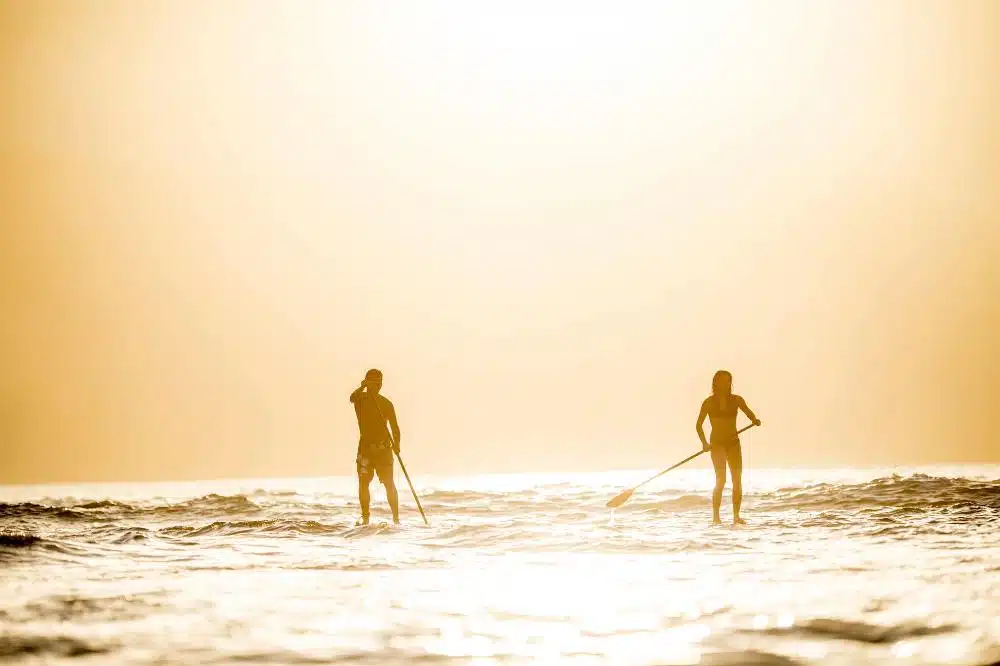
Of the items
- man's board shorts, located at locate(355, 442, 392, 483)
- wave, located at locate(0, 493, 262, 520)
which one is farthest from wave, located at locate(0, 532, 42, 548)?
wave, located at locate(0, 493, 262, 520)

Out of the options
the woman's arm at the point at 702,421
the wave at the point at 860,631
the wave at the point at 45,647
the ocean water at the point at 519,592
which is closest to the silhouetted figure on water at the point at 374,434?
the ocean water at the point at 519,592

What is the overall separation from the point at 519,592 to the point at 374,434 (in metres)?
9.17

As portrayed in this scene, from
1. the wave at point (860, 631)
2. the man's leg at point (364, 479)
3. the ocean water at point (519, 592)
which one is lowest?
the wave at point (860, 631)

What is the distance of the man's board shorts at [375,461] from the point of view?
17.5 m

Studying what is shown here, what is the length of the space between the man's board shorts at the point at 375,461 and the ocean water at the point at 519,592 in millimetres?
913

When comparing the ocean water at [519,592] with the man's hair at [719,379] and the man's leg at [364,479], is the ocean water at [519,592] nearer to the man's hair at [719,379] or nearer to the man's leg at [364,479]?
the man's leg at [364,479]

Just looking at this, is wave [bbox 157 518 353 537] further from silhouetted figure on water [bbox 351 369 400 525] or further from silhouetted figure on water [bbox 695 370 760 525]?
silhouetted figure on water [bbox 695 370 760 525]

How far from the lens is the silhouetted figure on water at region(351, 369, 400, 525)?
57.4ft

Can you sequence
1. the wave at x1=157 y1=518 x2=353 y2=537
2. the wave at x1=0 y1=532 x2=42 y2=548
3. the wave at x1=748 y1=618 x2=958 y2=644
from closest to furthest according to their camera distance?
the wave at x1=748 y1=618 x2=958 y2=644 < the wave at x1=0 y1=532 x2=42 y2=548 < the wave at x1=157 y1=518 x2=353 y2=537

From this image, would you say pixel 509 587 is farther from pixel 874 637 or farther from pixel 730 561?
pixel 874 637

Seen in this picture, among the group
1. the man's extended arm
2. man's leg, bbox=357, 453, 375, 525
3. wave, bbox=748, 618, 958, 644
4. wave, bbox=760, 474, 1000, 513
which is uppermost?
the man's extended arm

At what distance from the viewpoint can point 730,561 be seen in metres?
10.7

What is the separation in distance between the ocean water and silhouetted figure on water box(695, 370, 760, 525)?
62 cm

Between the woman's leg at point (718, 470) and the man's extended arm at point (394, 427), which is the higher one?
the man's extended arm at point (394, 427)
